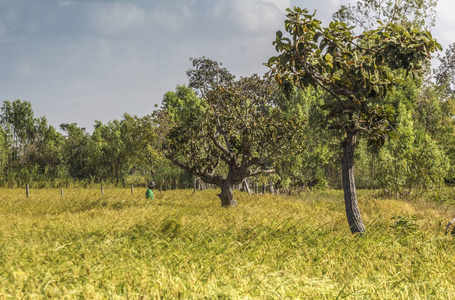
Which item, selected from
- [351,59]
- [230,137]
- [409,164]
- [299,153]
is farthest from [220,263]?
[409,164]

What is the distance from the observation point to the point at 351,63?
7.40 m

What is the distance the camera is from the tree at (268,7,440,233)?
7117mm

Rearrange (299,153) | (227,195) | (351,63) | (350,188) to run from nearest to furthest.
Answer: (351,63), (350,188), (227,195), (299,153)

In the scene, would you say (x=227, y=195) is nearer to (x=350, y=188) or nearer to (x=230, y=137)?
(x=230, y=137)

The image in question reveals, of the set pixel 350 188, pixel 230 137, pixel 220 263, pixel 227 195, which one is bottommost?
pixel 220 263

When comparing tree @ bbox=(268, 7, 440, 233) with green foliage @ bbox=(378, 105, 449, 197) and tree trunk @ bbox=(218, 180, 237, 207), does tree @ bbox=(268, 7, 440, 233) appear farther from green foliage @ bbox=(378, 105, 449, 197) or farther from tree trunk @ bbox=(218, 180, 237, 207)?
green foliage @ bbox=(378, 105, 449, 197)

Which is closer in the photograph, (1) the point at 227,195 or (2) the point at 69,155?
(1) the point at 227,195

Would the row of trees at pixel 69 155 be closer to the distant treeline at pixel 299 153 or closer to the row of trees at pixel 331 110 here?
the distant treeline at pixel 299 153

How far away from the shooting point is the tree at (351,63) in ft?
23.4

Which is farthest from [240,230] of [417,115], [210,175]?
[417,115]

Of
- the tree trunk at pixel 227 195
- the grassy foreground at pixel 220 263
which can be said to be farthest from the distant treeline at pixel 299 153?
the grassy foreground at pixel 220 263

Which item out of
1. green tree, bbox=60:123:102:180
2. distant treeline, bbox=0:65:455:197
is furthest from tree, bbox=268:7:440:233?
green tree, bbox=60:123:102:180

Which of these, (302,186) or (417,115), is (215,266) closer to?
(302,186)

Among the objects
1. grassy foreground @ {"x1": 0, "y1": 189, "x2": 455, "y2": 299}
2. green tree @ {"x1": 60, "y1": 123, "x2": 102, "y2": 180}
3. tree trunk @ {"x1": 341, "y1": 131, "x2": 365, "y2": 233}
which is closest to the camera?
grassy foreground @ {"x1": 0, "y1": 189, "x2": 455, "y2": 299}
